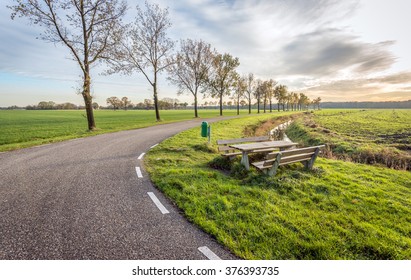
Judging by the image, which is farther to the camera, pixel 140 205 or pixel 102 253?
pixel 140 205

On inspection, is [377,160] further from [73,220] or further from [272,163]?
[73,220]

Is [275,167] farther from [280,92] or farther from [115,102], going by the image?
[115,102]

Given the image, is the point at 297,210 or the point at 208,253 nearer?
the point at 208,253

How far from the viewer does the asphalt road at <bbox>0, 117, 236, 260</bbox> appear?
305 centimetres

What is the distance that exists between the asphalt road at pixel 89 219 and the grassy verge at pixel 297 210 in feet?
1.54

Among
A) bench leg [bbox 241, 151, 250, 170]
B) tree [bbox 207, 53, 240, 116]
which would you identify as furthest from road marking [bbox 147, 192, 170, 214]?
tree [bbox 207, 53, 240, 116]

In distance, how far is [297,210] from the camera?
4422 mm

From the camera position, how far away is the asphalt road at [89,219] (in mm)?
3051

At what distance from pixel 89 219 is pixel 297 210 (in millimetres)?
4253

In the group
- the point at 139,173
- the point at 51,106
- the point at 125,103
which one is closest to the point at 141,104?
the point at 125,103

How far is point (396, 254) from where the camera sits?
3.25 meters
